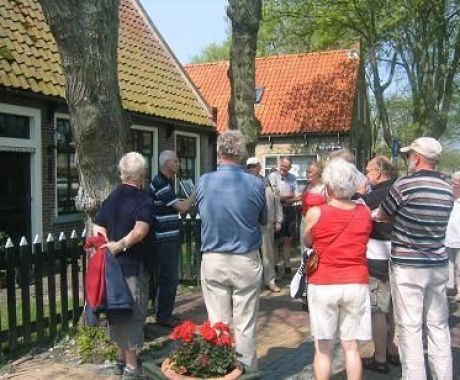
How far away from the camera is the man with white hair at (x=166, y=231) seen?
18.6ft

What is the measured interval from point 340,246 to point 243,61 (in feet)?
15.3

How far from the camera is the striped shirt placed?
3.93 meters

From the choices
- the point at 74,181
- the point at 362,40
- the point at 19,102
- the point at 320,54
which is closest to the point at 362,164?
the point at 320,54

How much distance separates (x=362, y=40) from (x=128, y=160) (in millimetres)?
18785

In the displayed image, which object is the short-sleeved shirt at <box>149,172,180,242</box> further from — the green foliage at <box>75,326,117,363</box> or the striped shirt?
the striped shirt

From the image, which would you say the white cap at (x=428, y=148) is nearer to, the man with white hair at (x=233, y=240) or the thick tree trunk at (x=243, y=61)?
the man with white hair at (x=233, y=240)

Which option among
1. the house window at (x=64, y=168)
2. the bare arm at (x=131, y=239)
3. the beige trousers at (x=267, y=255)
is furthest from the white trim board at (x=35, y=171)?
the bare arm at (x=131, y=239)

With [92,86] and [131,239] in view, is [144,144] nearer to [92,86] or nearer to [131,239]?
[92,86]

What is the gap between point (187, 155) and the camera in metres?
15.8

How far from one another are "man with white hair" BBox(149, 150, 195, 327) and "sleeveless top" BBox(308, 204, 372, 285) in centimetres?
200

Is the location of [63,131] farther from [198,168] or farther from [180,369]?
[180,369]

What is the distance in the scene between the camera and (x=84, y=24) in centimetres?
479

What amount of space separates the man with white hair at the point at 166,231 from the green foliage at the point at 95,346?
0.93 m

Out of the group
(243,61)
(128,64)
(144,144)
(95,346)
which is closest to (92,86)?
(95,346)
